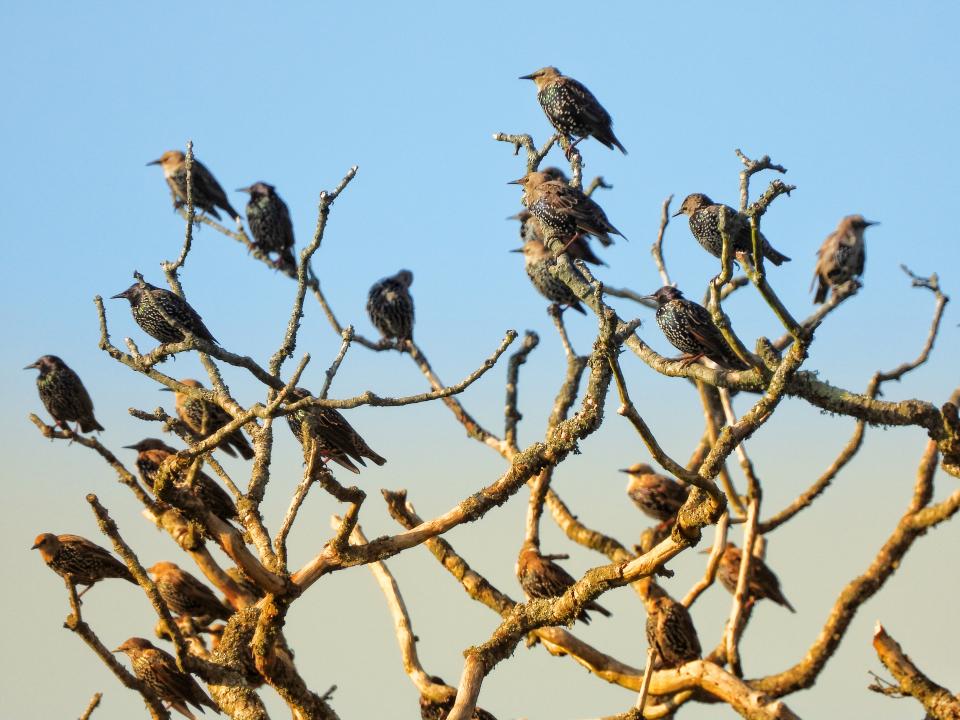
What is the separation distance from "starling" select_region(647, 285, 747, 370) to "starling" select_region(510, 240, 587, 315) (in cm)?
230

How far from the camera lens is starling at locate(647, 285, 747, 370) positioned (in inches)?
297

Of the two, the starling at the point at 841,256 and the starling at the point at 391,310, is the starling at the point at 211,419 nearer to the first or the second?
the starling at the point at 391,310

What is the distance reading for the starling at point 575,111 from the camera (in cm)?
991

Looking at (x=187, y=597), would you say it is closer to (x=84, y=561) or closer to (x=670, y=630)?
(x=84, y=561)

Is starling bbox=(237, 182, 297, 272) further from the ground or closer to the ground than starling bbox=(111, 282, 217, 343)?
further from the ground

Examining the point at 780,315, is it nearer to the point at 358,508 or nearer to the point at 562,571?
the point at 358,508

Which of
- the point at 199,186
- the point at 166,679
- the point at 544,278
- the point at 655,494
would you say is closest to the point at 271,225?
the point at 199,186

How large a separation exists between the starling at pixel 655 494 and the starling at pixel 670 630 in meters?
1.81

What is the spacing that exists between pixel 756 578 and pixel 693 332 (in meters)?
3.62

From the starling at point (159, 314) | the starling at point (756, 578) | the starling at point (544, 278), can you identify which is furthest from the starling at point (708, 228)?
the starling at point (159, 314)

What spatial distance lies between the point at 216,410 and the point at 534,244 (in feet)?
11.4

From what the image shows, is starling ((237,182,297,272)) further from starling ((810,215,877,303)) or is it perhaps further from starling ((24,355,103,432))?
starling ((810,215,877,303))

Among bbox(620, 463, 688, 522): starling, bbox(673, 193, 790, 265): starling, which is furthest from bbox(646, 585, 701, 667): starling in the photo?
bbox(673, 193, 790, 265): starling

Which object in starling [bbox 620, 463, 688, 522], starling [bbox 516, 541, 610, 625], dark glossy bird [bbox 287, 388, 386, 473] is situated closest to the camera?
dark glossy bird [bbox 287, 388, 386, 473]
